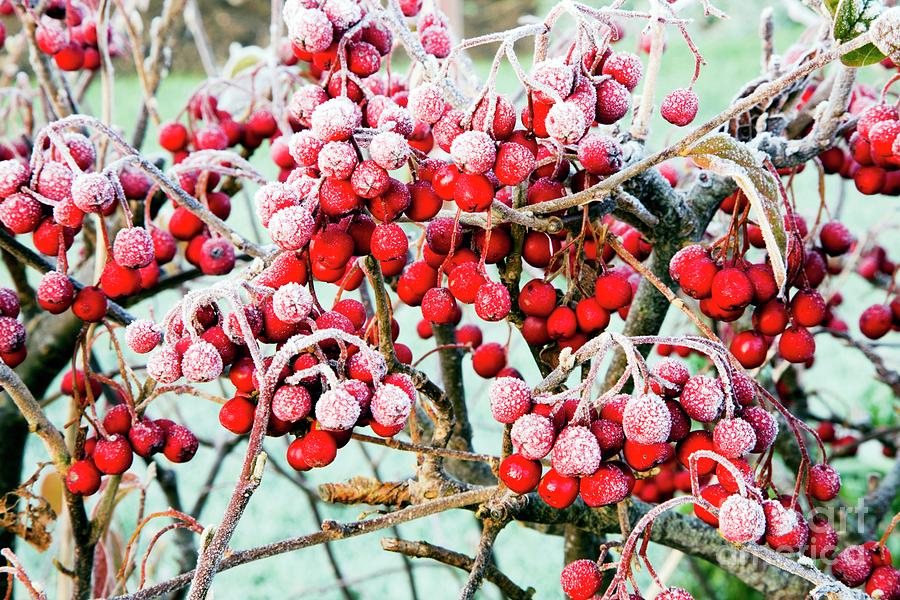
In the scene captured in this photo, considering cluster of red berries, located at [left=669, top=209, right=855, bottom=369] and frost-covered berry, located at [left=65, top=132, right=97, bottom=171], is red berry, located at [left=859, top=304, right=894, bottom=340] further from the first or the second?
frost-covered berry, located at [left=65, top=132, right=97, bottom=171]

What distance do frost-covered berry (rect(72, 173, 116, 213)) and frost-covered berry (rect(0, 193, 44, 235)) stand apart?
38 millimetres

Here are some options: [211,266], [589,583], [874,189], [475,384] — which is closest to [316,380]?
[589,583]

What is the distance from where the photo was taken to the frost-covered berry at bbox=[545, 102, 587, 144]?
0.38 metres

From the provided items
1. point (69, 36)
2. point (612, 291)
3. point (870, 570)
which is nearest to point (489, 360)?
point (612, 291)

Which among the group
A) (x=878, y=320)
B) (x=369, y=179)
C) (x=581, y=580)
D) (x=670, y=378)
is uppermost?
(x=369, y=179)

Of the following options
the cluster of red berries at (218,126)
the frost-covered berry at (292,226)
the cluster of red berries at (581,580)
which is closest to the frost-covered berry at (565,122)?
the frost-covered berry at (292,226)

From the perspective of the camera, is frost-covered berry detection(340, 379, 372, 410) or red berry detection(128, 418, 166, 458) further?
red berry detection(128, 418, 166, 458)

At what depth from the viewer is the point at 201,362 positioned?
1.26 ft

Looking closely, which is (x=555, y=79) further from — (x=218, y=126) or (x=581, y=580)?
(x=218, y=126)

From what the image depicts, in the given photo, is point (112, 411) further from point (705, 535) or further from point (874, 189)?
point (874, 189)

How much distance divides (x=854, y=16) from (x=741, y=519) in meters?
0.23

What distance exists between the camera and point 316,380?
406mm

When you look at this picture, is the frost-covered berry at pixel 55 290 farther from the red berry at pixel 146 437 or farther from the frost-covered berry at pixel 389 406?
the frost-covered berry at pixel 389 406

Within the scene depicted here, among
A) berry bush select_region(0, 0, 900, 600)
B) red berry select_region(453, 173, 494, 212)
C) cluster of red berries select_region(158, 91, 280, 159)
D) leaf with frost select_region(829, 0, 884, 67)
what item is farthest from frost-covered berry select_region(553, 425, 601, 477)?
cluster of red berries select_region(158, 91, 280, 159)
